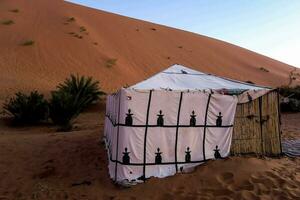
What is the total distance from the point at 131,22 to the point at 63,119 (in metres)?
26.1

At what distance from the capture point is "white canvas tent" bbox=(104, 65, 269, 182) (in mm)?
6098

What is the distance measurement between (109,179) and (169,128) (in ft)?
4.45

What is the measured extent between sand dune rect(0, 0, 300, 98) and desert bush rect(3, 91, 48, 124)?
3.97m

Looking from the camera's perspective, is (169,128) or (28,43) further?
(28,43)

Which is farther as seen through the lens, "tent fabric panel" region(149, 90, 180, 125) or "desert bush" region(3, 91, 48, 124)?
"desert bush" region(3, 91, 48, 124)

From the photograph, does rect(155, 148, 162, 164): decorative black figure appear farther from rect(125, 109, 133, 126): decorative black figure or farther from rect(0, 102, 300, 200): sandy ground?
rect(125, 109, 133, 126): decorative black figure

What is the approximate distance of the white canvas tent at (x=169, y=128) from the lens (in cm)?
610

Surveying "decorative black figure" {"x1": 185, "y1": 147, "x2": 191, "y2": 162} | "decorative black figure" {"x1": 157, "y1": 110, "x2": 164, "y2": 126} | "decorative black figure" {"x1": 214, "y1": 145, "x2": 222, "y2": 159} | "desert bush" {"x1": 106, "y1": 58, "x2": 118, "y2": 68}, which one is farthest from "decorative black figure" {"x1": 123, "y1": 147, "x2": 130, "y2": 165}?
"desert bush" {"x1": 106, "y1": 58, "x2": 118, "y2": 68}

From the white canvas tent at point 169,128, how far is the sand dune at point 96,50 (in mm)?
11474

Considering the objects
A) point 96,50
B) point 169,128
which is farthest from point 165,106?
point 96,50

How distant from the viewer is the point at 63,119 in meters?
12.1

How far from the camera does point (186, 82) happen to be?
7.57m

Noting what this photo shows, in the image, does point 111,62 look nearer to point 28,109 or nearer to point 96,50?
point 96,50

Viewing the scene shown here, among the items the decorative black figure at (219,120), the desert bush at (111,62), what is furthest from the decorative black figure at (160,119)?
the desert bush at (111,62)
